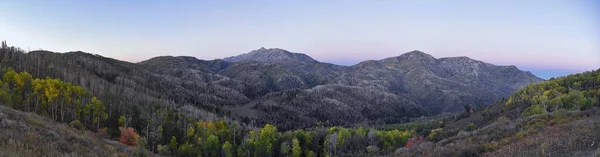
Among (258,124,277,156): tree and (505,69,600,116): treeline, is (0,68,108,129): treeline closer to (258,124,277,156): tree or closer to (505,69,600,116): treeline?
(258,124,277,156): tree

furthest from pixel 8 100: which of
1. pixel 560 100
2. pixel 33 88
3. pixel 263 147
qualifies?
pixel 560 100

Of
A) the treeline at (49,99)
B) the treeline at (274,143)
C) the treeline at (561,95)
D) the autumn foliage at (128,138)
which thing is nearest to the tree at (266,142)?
the treeline at (274,143)

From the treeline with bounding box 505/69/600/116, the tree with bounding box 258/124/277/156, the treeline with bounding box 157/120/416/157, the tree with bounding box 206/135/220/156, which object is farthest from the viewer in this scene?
the tree with bounding box 206/135/220/156

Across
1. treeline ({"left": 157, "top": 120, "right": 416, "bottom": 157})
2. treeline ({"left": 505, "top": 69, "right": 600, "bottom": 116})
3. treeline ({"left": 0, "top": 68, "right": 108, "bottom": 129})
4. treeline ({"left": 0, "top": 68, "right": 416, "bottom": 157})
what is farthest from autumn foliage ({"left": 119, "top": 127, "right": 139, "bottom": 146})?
treeline ({"left": 505, "top": 69, "right": 600, "bottom": 116})

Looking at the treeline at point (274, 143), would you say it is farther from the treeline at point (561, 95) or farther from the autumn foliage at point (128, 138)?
the treeline at point (561, 95)

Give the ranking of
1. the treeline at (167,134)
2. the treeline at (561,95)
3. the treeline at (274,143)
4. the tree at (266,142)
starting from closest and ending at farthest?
the treeline at (167,134) → the treeline at (561,95) → the treeline at (274,143) → the tree at (266,142)

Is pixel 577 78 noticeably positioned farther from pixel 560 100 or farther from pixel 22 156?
pixel 22 156

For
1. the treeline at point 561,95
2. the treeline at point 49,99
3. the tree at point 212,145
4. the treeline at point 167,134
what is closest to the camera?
the treeline at point 49,99
